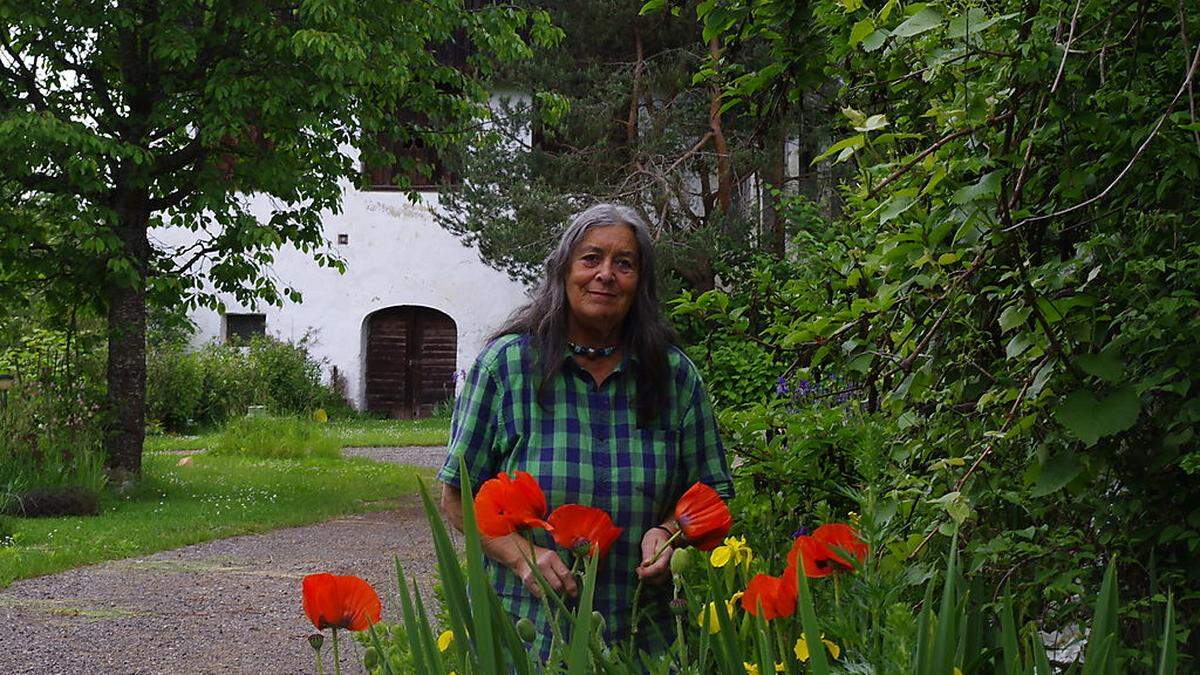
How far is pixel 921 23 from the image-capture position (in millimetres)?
1660

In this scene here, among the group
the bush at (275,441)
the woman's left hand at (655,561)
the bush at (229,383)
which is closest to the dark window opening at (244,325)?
the bush at (229,383)

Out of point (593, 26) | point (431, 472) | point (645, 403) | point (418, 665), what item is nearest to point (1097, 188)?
point (645, 403)

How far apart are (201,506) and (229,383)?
389 inches

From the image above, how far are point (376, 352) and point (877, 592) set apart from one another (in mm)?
19952

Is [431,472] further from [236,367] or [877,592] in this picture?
[877,592]

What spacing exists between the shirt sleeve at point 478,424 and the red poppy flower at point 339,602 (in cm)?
87

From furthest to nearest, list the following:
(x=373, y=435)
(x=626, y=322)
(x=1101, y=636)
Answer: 1. (x=373, y=435)
2. (x=626, y=322)
3. (x=1101, y=636)

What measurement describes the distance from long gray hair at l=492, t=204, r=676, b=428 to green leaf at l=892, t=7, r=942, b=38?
100cm

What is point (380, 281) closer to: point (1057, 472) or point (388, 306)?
point (388, 306)

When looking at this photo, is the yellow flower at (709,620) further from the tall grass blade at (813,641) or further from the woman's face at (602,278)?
the woman's face at (602,278)

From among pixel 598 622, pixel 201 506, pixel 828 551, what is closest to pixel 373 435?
pixel 201 506

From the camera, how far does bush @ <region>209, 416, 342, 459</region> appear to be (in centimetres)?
1457

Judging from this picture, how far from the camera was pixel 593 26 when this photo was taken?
1583 cm

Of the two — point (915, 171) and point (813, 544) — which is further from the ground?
point (915, 171)
